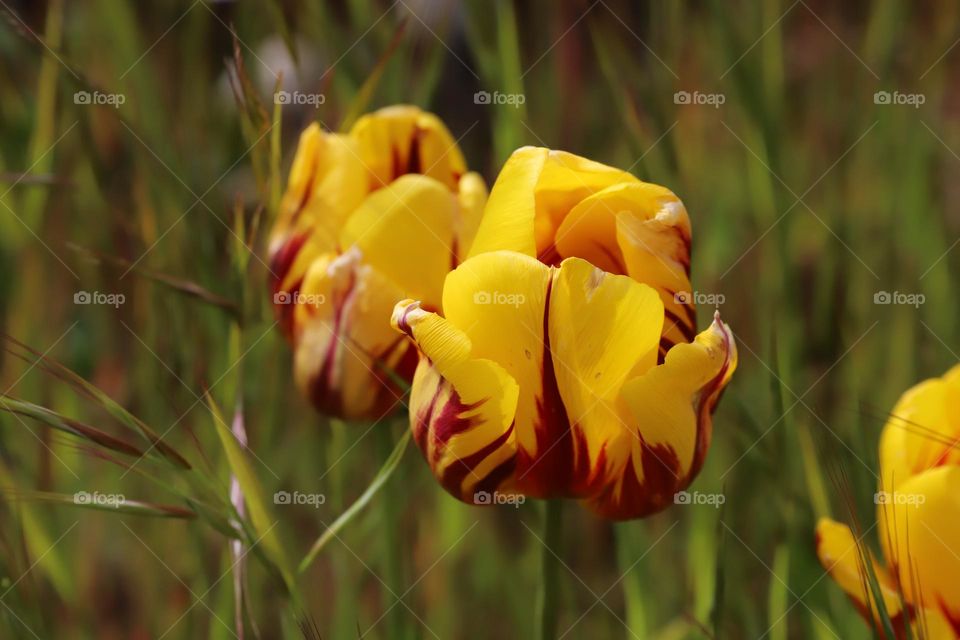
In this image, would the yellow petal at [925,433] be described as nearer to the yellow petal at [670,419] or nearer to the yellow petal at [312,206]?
the yellow petal at [670,419]

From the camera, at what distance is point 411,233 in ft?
1.83

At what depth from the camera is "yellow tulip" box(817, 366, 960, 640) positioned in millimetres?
447

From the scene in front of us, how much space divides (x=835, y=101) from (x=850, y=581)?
0.64m

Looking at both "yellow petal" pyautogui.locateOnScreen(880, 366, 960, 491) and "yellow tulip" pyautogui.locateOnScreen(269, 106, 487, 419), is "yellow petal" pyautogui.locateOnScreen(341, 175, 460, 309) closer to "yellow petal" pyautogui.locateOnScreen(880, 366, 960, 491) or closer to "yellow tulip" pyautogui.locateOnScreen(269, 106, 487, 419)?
"yellow tulip" pyautogui.locateOnScreen(269, 106, 487, 419)

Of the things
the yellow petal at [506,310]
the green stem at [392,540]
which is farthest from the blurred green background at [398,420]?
the yellow petal at [506,310]

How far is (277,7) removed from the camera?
0.55 m

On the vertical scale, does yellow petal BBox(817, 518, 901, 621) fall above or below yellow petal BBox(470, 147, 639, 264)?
below

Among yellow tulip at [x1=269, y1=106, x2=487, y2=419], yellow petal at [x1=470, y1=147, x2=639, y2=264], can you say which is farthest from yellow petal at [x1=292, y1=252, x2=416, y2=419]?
yellow petal at [x1=470, y1=147, x2=639, y2=264]

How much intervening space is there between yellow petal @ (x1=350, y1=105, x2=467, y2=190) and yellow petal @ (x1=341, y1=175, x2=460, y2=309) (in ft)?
0.16

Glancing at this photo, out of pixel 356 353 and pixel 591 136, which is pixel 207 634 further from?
pixel 591 136

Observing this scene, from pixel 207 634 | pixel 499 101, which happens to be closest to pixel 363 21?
pixel 499 101

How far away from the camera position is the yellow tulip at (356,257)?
0.56 m

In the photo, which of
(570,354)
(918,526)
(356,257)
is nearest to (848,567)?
(918,526)

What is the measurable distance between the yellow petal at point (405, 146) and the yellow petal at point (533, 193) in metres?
0.15
